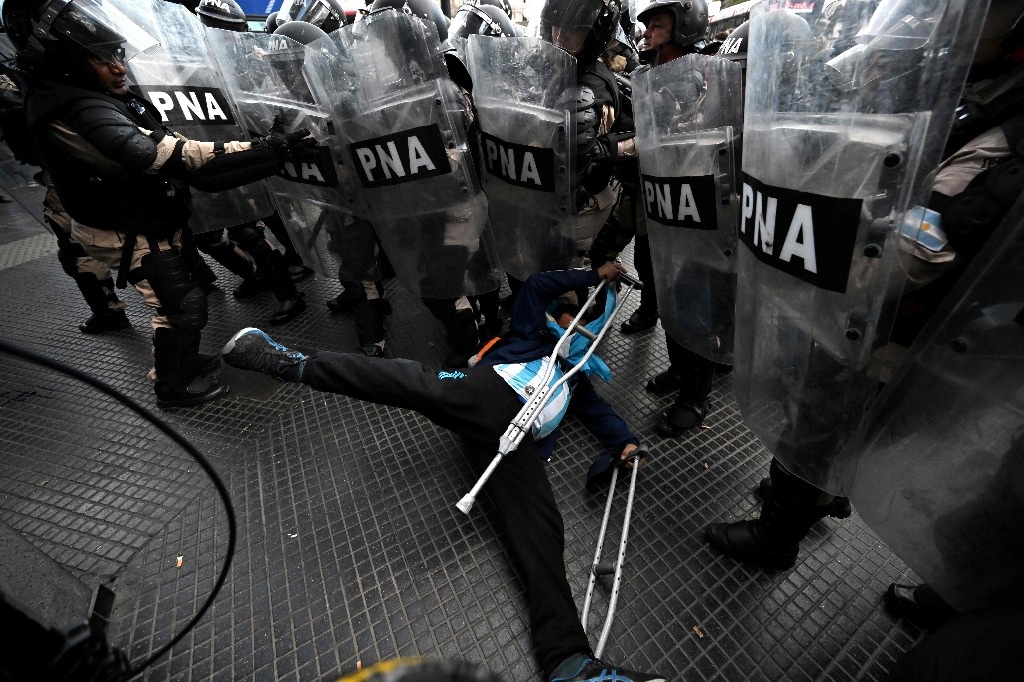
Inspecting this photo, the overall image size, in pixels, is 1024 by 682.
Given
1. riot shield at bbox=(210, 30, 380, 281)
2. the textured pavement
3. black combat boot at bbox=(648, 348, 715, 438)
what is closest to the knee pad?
the textured pavement

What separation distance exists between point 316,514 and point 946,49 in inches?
94.4

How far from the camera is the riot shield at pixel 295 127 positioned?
2195 millimetres

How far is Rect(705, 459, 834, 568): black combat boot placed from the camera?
1.43 m

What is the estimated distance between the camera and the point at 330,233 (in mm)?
2775

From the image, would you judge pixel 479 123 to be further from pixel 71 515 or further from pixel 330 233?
pixel 71 515

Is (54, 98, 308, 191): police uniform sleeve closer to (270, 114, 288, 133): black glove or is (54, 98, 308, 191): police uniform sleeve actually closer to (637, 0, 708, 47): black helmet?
(270, 114, 288, 133): black glove

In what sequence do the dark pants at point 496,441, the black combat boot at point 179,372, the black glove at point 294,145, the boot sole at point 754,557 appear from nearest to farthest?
1. the dark pants at point 496,441
2. the boot sole at point 754,557
3. the black glove at point 294,145
4. the black combat boot at point 179,372

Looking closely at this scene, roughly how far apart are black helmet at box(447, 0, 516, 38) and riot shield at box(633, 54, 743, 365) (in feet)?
6.33

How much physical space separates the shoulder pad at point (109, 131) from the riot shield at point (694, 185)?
2.23m

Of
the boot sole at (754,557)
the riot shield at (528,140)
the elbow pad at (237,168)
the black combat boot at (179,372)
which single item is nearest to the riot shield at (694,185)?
the riot shield at (528,140)

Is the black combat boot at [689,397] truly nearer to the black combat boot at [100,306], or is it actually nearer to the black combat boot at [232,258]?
the black combat boot at [232,258]

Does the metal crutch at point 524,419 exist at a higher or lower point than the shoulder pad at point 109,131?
lower

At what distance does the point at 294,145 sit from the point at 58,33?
40.5 inches

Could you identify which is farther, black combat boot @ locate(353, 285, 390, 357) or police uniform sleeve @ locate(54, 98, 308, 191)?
black combat boot @ locate(353, 285, 390, 357)
